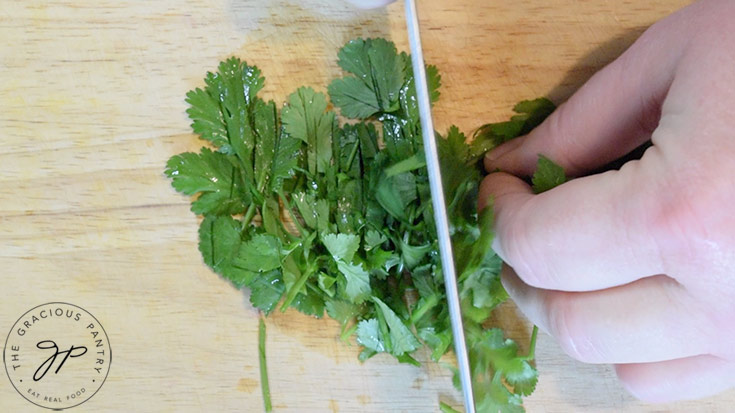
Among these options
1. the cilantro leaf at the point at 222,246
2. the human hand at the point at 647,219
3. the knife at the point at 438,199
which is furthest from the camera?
the cilantro leaf at the point at 222,246

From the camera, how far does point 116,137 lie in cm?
109

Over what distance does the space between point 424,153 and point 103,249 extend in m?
0.57

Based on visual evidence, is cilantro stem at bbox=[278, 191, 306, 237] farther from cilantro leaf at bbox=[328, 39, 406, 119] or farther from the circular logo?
the circular logo

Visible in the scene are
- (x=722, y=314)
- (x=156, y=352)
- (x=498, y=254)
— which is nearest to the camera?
(x=722, y=314)

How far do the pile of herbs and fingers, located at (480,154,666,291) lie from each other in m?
0.14

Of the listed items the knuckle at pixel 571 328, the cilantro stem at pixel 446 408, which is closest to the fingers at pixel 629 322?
the knuckle at pixel 571 328

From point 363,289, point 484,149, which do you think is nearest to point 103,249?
point 363,289

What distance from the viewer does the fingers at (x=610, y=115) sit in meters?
0.84

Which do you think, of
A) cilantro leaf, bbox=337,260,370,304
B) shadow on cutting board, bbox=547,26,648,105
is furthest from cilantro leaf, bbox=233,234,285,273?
shadow on cutting board, bbox=547,26,648,105

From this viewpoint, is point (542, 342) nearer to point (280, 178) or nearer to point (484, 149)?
point (484, 149)

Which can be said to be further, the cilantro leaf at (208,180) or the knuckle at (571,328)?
the cilantro leaf at (208,180)

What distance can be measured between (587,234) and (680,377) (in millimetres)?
329

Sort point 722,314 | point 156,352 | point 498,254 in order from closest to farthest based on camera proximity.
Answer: point 722,314
point 498,254
point 156,352

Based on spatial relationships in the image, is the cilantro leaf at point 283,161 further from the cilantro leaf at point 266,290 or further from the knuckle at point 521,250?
the knuckle at point 521,250
